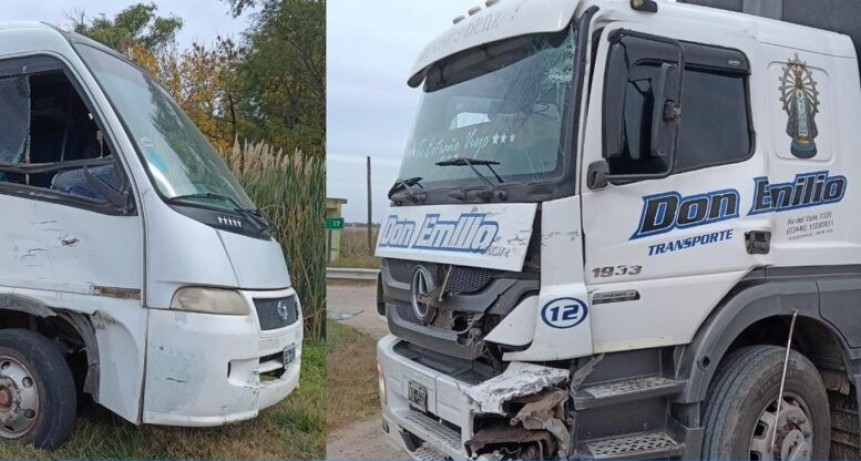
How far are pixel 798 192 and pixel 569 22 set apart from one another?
1.41 metres

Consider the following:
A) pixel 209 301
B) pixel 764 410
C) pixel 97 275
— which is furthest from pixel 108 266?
pixel 764 410

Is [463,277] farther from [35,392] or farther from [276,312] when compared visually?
[35,392]

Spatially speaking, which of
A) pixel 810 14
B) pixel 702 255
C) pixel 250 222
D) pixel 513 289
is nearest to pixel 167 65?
pixel 250 222

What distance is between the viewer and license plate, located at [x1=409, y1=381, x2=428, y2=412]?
3.23 metres

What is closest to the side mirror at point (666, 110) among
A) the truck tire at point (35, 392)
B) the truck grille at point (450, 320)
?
the truck grille at point (450, 320)

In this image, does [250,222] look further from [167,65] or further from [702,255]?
[702,255]

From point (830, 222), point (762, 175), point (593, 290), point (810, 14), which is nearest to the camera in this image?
point (593, 290)

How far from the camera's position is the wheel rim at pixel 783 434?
3.20 m

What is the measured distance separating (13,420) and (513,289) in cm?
245

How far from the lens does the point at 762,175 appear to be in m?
3.22

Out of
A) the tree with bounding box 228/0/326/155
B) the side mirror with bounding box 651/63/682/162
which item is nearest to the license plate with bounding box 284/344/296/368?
the tree with bounding box 228/0/326/155

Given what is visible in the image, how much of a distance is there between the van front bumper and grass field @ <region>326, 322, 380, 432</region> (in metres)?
0.78

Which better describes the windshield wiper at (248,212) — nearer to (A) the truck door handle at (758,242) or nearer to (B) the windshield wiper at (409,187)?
(B) the windshield wiper at (409,187)

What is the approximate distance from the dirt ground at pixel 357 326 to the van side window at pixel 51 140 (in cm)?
142
